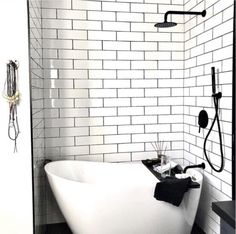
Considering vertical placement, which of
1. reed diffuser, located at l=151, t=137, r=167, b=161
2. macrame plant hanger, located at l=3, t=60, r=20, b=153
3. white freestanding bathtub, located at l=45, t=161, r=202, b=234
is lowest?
white freestanding bathtub, located at l=45, t=161, r=202, b=234

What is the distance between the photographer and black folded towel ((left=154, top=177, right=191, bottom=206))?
6.59 ft

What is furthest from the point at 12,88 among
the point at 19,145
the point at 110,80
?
the point at 110,80

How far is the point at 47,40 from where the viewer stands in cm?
263

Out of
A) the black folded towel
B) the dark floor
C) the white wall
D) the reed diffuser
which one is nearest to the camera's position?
the white wall

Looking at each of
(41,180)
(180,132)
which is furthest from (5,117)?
(180,132)

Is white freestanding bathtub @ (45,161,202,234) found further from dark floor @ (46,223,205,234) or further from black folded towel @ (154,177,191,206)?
dark floor @ (46,223,205,234)

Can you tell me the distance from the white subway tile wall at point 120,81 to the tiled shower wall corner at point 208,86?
0.02m

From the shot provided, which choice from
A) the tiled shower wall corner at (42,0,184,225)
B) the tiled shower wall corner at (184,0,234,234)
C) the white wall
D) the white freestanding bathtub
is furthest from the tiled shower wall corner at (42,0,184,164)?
the white wall

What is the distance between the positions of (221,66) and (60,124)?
1584 millimetres

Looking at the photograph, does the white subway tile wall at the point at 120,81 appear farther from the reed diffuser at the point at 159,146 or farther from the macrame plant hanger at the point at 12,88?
the macrame plant hanger at the point at 12,88

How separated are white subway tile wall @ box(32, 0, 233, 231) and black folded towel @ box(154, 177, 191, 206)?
22.7 inches

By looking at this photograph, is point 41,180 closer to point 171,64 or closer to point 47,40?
point 47,40

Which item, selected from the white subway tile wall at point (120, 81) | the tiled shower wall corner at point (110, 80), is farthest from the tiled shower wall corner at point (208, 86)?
the tiled shower wall corner at point (110, 80)

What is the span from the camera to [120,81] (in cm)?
277
